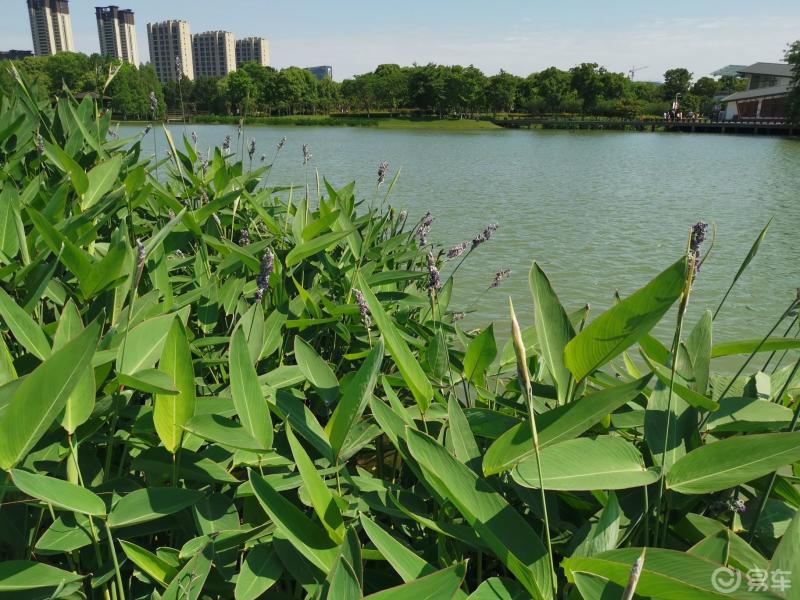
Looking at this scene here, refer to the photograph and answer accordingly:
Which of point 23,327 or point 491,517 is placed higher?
point 23,327

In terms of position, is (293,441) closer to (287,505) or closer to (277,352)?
(287,505)

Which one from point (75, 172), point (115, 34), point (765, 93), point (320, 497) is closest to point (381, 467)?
point (320, 497)

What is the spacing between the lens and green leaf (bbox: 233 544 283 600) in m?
0.91

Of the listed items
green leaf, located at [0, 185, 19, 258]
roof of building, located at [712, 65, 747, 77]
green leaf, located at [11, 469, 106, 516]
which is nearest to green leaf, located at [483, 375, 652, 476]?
green leaf, located at [11, 469, 106, 516]

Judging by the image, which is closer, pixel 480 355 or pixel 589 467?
pixel 589 467

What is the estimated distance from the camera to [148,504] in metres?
0.99

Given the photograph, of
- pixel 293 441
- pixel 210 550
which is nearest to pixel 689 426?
pixel 293 441

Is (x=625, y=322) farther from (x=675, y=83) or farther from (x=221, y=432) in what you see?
(x=675, y=83)

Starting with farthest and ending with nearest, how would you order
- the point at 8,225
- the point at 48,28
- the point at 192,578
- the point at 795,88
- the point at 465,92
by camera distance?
1. the point at 48,28
2. the point at 465,92
3. the point at 795,88
4. the point at 8,225
5. the point at 192,578

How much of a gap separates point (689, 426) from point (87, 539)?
108cm

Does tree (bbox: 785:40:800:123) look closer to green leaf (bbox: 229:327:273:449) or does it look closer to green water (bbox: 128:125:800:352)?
green water (bbox: 128:125:800:352)

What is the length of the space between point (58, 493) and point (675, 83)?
103666 mm

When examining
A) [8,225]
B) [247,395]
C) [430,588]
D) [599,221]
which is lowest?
[599,221]

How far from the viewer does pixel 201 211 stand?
2080 mm
